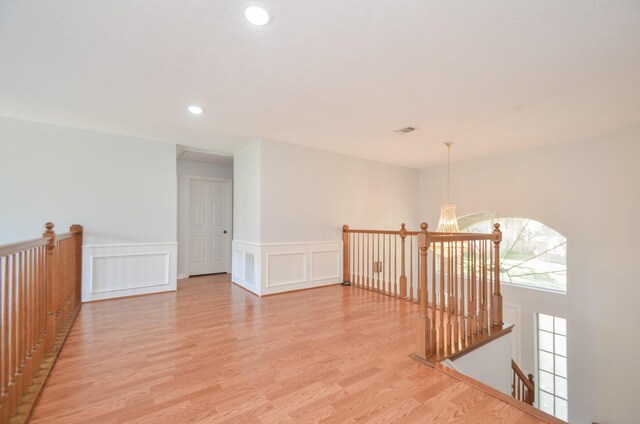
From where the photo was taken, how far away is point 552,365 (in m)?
4.57

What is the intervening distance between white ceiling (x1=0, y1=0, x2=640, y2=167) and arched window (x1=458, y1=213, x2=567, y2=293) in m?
1.77

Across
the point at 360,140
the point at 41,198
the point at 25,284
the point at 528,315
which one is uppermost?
the point at 360,140

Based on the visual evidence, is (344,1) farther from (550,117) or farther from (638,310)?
(638,310)

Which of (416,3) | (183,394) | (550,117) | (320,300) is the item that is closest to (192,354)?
(183,394)

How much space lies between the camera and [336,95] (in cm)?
273

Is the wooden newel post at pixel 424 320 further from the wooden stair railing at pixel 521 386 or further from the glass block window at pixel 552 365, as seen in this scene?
the glass block window at pixel 552 365

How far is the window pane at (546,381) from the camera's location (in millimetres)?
4613

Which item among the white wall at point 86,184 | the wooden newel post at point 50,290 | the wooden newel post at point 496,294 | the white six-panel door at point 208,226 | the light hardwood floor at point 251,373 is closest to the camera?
the light hardwood floor at point 251,373

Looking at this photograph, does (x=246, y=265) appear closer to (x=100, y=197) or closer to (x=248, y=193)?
(x=248, y=193)

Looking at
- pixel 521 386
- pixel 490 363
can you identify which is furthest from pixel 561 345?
pixel 490 363

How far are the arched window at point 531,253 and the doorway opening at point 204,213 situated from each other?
200 inches

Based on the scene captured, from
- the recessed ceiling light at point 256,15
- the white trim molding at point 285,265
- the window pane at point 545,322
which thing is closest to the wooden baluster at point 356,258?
the white trim molding at point 285,265

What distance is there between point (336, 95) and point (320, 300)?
261cm

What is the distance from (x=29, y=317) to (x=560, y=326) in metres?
6.24
